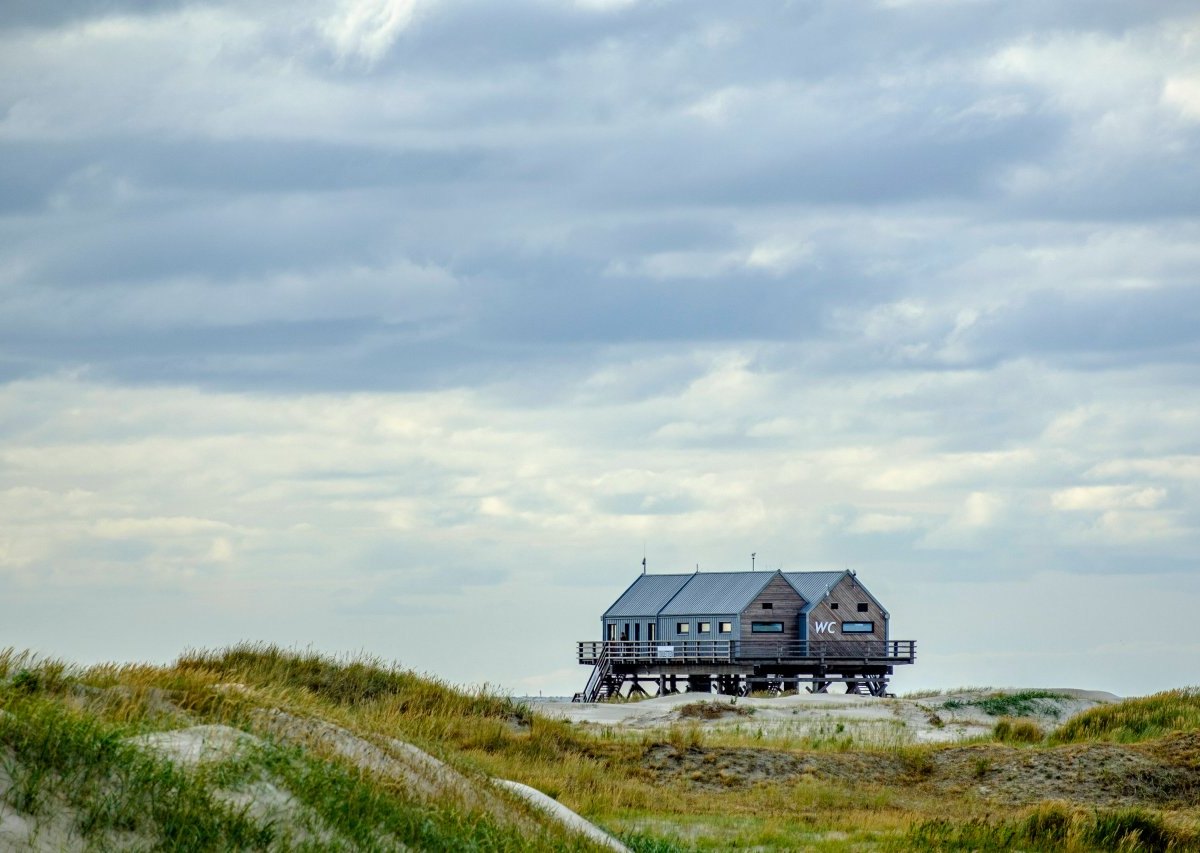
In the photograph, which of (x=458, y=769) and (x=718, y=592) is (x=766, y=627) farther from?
(x=458, y=769)

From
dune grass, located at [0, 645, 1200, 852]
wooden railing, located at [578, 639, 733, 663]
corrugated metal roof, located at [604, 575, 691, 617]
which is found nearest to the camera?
dune grass, located at [0, 645, 1200, 852]

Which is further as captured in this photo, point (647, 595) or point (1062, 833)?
point (647, 595)

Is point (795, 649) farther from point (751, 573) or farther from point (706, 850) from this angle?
point (706, 850)

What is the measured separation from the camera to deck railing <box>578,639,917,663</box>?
6575 cm

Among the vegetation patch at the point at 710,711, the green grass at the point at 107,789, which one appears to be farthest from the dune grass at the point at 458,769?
the vegetation patch at the point at 710,711

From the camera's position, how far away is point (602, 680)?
224 feet

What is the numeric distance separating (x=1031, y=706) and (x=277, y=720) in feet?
128

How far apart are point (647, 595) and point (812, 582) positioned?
29.6ft

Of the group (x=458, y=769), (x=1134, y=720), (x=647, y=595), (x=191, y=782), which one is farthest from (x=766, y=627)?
(x=191, y=782)

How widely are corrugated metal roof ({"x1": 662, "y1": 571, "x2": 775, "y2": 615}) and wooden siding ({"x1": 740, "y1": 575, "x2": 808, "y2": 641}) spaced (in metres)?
0.43

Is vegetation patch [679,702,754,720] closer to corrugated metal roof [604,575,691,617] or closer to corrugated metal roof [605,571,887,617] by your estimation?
corrugated metal roof [605,571,887,617]

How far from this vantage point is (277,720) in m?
15.2

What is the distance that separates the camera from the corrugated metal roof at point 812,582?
224 ft

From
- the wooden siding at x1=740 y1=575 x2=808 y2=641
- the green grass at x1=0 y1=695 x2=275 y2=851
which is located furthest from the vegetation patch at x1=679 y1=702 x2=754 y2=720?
the green grass at x1=0 y1=695 x2=275 y2=851
